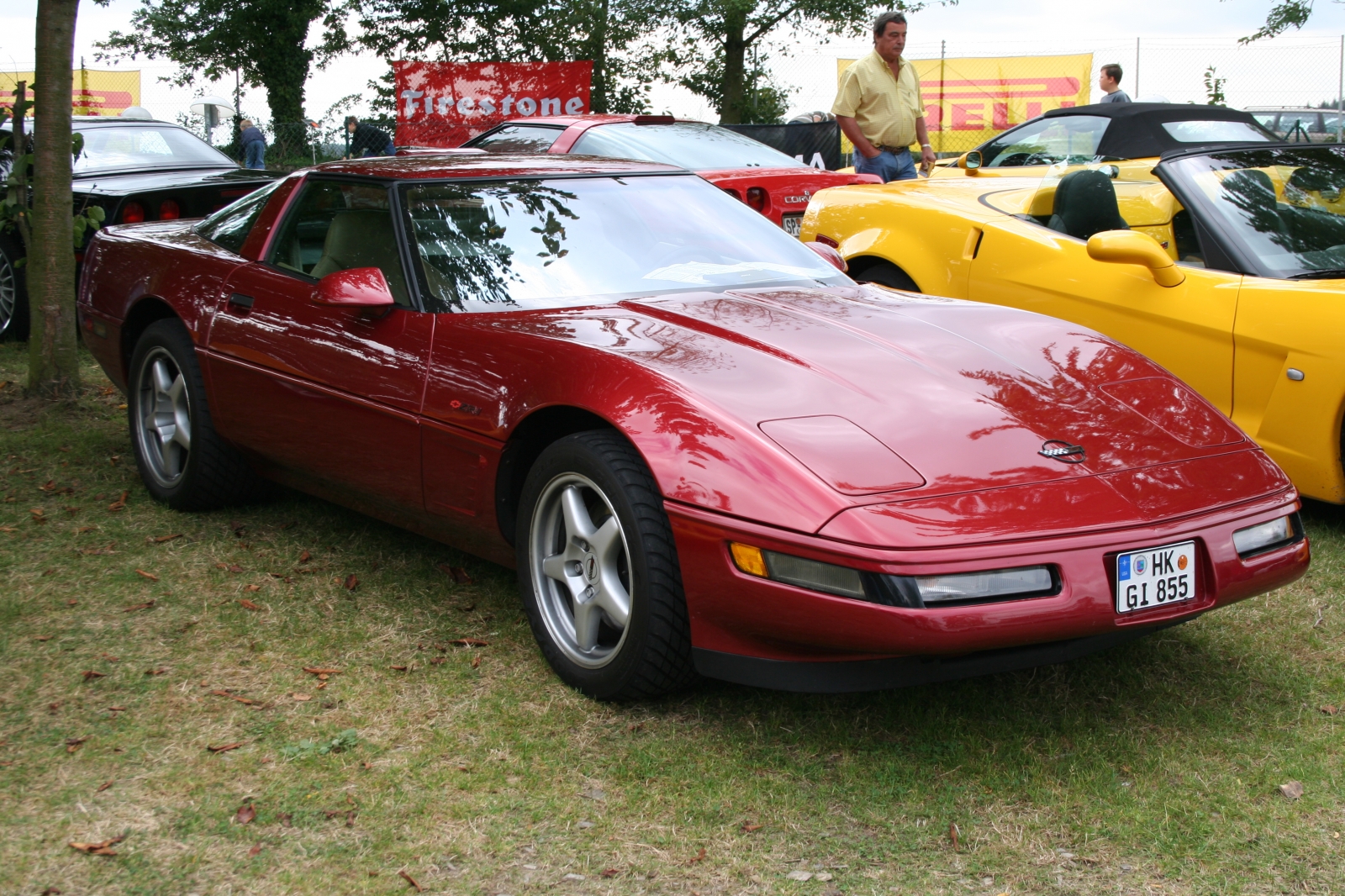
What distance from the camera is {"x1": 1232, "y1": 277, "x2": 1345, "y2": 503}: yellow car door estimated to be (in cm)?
401

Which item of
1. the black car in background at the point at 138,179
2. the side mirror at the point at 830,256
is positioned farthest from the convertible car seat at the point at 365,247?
the black car in background at the point at 138,179

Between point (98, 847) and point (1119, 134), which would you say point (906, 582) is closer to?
point (98, 847)

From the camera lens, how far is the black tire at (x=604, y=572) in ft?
9.20

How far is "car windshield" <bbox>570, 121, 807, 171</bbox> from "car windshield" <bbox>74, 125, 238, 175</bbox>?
2.53 m

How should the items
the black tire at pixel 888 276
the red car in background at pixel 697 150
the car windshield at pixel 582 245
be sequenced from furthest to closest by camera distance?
the red car in background at pixel 697 150 < the black tire at pixel 888 276 < the car windshield at pixel 582 245

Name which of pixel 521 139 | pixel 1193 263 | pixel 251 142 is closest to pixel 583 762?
pixel 1193 263

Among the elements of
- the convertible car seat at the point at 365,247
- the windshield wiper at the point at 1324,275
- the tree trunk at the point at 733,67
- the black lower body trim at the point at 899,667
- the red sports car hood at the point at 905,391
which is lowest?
the black lower body trim at the point at 899,667

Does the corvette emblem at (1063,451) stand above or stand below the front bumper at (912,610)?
above

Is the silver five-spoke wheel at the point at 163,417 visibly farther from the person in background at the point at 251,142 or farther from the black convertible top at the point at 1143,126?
the person in background at the point at 251,142

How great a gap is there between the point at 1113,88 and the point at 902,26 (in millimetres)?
5544

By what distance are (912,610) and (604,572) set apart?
0.81 metres

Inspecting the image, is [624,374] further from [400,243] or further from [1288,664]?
[1288,664]

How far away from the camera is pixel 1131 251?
438 centimetres

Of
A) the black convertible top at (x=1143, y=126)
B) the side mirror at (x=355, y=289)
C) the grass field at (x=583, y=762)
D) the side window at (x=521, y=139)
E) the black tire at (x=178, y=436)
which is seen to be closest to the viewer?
the grass field at (x=583, y=762)
